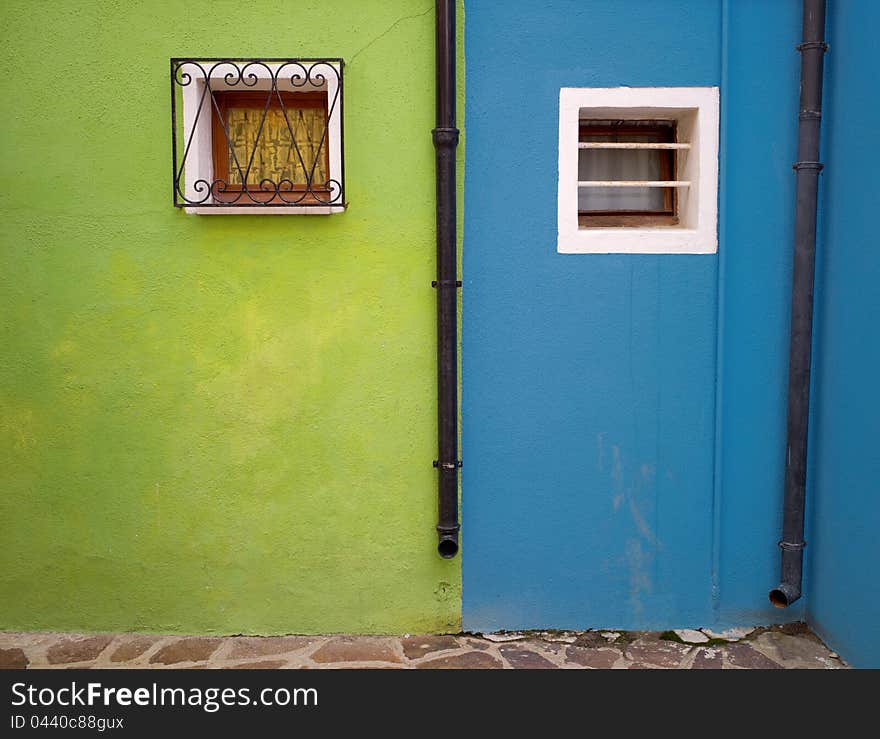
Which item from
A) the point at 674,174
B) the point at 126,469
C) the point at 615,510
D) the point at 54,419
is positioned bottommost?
the point at 615,510

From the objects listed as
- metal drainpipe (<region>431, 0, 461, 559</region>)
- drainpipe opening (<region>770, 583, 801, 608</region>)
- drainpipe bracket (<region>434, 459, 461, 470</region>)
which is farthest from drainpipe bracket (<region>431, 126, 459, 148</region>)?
drainpipe opening (<region>770, 583, 801, 608</region>)

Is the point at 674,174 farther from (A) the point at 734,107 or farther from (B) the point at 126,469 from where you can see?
(B) the point at 126,469

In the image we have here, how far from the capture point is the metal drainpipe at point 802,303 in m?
3.50

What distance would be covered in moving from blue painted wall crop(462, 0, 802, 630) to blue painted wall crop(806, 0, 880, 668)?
184 mm

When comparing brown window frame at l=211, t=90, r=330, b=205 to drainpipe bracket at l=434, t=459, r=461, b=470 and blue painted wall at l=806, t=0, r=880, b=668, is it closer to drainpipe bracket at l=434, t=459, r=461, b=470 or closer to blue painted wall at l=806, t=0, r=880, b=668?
drainpipe bracket at l=434, t=459, r=461, b=470

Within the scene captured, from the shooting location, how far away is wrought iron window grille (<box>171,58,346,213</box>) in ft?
11.7

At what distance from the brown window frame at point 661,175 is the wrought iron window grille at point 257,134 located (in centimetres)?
131

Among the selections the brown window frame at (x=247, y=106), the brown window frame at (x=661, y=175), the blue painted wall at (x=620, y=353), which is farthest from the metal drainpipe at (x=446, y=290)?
the brown window frame at (x=661, y=175)

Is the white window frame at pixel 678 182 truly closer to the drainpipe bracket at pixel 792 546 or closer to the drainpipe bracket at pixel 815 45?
the drainpipe bracket at pixel 815 45

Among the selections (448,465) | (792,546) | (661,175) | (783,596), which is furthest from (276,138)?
(783,596)

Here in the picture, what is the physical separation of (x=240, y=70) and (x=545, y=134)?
1560 millimetres

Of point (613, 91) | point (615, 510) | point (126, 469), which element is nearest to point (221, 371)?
point (126, 469)

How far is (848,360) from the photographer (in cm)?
343

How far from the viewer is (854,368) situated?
133 inches
